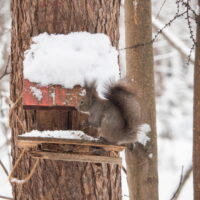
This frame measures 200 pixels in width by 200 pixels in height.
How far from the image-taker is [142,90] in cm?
330

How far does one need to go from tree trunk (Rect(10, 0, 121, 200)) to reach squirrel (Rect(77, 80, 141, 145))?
17 centimetres

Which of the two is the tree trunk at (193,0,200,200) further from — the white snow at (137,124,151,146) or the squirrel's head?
the squirrel's head

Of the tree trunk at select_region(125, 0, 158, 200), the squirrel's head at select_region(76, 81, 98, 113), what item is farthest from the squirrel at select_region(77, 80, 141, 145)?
the tree trunk at select_region(125, 0, 158, 200)

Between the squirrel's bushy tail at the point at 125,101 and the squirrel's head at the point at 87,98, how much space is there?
61 millimetres

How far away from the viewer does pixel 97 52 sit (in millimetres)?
2361

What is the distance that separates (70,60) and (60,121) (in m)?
0.31

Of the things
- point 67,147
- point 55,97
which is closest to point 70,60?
point 55,97

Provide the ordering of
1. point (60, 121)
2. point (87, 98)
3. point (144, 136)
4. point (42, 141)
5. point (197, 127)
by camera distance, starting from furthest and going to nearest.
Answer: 1. point (144, 136)
2. point (197, 127)
3. point (60, 121)
4. point (87, 98)
5. point (42, 141)

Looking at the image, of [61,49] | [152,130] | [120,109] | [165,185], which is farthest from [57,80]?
[165,185]

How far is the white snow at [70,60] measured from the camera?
2.23 m

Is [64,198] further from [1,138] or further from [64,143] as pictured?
[1,138]

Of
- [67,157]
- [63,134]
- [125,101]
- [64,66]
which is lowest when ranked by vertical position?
[67,157]

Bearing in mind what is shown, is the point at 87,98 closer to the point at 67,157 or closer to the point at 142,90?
the point at 67,157

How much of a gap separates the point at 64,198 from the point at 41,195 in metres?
0.12
